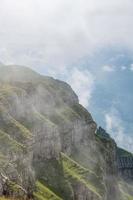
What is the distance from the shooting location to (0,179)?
644 ft

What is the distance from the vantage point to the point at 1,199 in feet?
285

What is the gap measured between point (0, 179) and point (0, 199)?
4371 inches

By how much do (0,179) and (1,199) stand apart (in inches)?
4352

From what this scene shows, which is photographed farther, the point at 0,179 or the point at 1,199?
the point at 0,179

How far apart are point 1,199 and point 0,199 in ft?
1.68

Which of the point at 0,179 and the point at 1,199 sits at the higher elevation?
the point at 0,179

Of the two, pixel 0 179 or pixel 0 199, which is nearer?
pixel 0 199

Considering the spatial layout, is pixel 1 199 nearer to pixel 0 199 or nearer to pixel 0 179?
pixel 0 199

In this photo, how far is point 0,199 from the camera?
86375 millimetres

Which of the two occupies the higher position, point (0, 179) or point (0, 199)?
point (0, 179)

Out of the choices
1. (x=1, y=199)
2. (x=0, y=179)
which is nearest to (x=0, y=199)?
(x=1, y=199)
